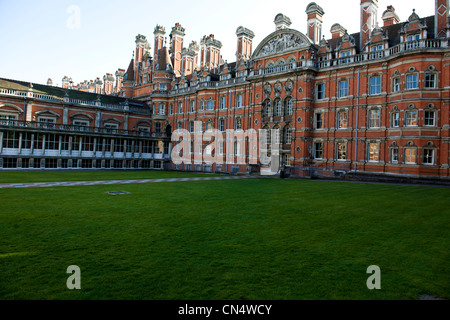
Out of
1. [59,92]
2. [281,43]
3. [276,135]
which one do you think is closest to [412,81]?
[276,135]

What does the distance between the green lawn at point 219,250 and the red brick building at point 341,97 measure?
65.1 ft

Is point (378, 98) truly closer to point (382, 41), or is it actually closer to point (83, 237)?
point (382, 41)

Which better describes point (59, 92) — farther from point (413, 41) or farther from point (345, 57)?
point (413, 41)

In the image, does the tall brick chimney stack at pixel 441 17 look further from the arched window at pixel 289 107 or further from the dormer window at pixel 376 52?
the arched window at pixel 289 107

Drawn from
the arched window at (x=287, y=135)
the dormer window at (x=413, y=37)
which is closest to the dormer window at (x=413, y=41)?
the dormer window at (x=413, y=37)

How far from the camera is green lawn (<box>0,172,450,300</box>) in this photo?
18.7 ft

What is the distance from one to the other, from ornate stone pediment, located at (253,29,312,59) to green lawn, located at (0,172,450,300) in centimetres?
3004

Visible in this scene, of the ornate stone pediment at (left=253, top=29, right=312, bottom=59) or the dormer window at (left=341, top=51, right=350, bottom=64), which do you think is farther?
the ornate stone pediment at (left=253, top=29, right=312, bottom=59)

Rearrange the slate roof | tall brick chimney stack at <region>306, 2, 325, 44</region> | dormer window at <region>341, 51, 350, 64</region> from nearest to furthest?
dormer window at <region>341, 51, 350, 64</region>
tall brick chimney stack at <region>306, 2, 325, 44</region>
the slate roof

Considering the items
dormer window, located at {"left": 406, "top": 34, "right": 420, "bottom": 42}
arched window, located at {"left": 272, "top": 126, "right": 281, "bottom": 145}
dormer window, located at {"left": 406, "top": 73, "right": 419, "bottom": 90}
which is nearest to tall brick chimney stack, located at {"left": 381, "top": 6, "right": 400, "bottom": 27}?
dormer window, located at {"left": 406, "top": 34, "right": 420, "bottom": 42}

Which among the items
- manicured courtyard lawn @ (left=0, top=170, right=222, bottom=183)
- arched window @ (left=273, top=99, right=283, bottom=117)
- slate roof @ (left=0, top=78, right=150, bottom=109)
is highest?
slate roof @ (left=0, top=78, right=150, bottom=109)

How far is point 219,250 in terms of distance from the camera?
7.86 meters

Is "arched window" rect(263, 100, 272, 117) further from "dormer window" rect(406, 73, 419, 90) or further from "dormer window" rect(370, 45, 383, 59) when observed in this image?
"dormer window" rect(406, 73, 419, 90)

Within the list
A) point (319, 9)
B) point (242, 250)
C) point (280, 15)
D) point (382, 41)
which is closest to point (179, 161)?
point (280, 15)
